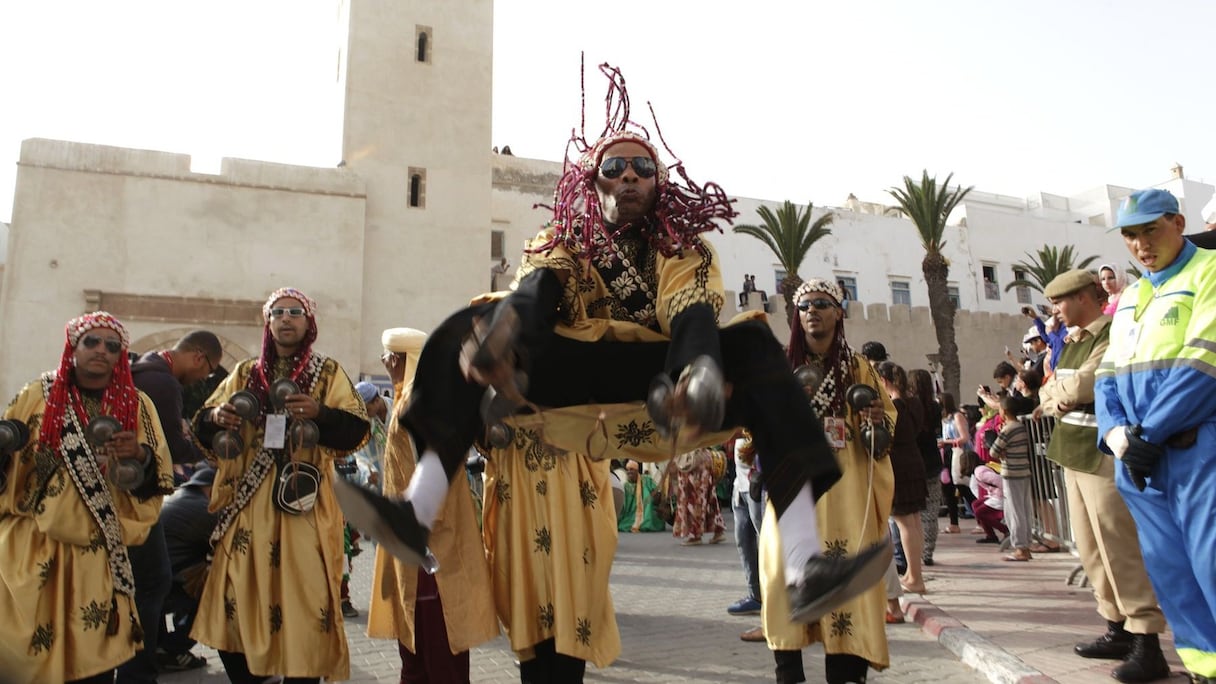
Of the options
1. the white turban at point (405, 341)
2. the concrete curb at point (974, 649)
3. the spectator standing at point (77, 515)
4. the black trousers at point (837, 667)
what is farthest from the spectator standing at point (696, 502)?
the spectator standing at point (77, 515)

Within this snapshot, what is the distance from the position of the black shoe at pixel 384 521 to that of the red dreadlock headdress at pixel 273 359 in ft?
7.74

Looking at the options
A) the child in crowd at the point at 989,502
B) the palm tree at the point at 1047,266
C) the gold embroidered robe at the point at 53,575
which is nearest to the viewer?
the gold embroidered robe at the point at 53,575

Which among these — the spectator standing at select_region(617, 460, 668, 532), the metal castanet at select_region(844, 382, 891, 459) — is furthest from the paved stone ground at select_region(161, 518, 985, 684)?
the spectator standing at select_region(617, 460, 668, 532)

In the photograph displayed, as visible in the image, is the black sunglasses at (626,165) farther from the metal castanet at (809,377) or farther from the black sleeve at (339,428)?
the black sleeve at (339,428)

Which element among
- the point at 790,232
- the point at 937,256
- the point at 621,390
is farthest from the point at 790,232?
the point at 621,390

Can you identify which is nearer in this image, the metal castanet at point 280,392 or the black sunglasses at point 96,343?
the metal castanet at point 280,392

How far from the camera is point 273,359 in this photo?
5.08m

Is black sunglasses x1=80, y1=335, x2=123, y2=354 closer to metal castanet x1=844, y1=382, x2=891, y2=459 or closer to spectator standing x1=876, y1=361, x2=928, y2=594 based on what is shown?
metal castanet x1=844, y1=382, x2=891, y2=459

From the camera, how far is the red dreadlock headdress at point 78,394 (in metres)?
4.64

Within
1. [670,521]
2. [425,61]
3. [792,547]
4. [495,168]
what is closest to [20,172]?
[425,61]

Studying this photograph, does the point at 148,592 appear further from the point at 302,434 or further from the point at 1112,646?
the point at 1112,646

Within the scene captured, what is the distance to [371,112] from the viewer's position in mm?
29828

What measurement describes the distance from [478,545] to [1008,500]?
7174 millimetres

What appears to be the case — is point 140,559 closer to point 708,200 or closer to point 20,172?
point 708,200
